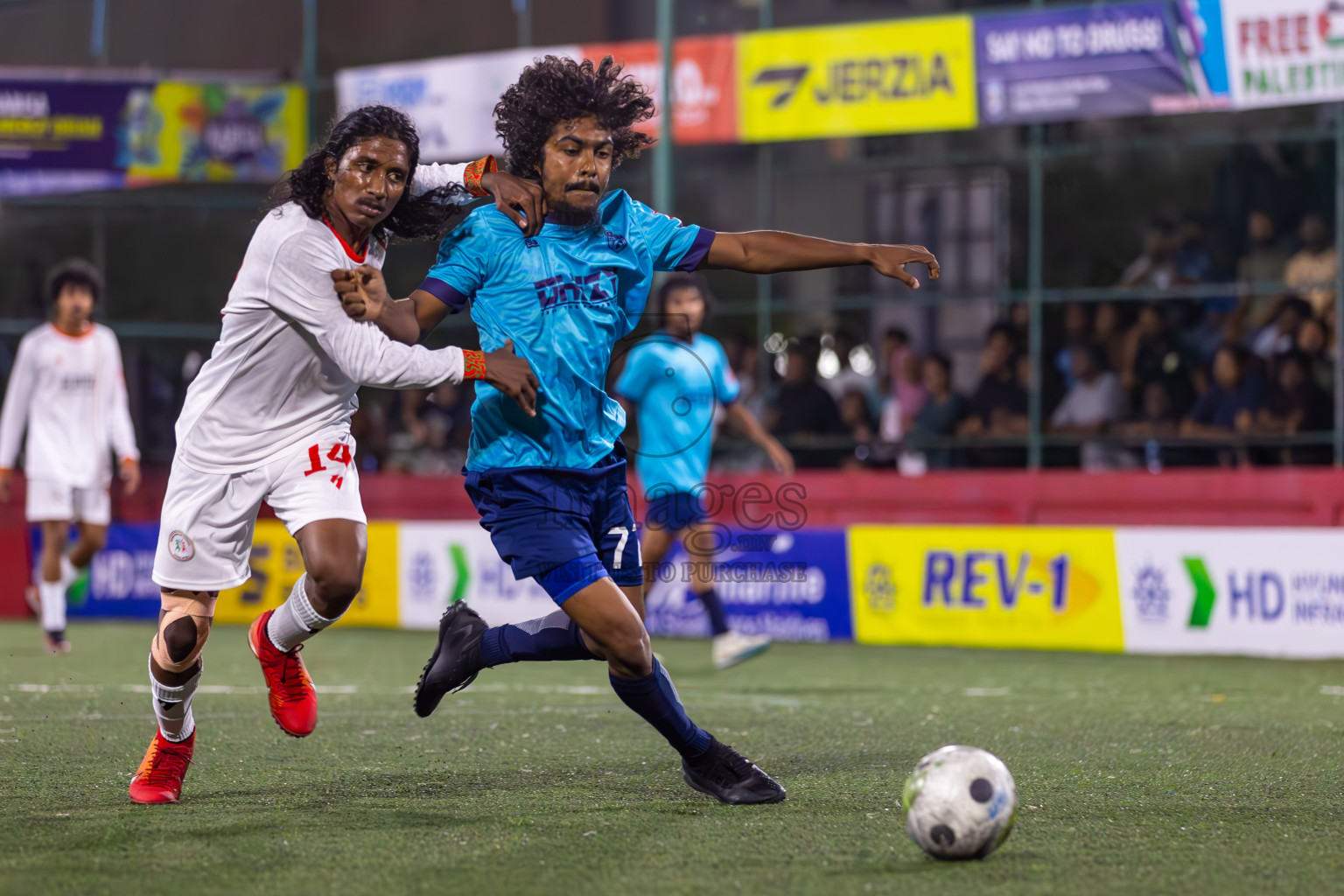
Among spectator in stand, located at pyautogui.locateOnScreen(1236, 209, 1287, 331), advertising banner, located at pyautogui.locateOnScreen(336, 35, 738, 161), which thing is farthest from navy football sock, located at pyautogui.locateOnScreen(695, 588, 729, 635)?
advertising banner, located at pyautogui.locateOnScreen(336, 35, 738, 161)

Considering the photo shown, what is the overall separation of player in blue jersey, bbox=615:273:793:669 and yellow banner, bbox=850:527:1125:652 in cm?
241

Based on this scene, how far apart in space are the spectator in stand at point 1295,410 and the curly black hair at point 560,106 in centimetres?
1000

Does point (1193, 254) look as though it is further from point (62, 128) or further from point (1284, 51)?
point (62, 128)

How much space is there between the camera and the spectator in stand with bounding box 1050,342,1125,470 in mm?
15078

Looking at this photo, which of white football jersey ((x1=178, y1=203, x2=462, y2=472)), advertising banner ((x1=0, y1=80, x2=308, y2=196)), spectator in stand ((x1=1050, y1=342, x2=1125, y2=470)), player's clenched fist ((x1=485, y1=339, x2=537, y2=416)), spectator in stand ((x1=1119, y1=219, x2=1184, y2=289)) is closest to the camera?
player's clenched fist ((x1=485, y1=339, x2=537, y2=416))

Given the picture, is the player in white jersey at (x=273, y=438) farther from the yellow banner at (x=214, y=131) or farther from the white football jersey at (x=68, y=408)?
the yellow banner at (x=214, y=131)

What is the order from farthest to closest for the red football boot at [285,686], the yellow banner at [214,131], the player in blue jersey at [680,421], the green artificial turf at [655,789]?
the yellow banner at [214,131]
the player in blue jersey at [680,421]
the red football boot at [285,686]
the green artificial turf at [655,789]

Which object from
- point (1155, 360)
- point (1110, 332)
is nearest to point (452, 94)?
point (1110, 332)

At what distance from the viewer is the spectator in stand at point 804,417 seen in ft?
51.7

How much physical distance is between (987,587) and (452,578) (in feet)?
14.2

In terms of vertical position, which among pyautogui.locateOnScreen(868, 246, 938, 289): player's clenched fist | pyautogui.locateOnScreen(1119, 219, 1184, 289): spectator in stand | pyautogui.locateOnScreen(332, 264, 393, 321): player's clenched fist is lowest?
pyautogui.locateOnScreen(332, 264, 393, 321): player's clenched fist

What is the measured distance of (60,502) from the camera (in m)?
11.2

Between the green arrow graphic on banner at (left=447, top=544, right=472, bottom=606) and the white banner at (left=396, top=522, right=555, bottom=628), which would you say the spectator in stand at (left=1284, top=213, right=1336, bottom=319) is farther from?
the green arrow graphic on banner at (left=447, top=544, right=472, bottom=606)

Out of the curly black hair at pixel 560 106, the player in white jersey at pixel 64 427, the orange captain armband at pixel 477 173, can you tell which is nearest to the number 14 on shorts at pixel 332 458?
the orange captain armband at pixel 477 173
